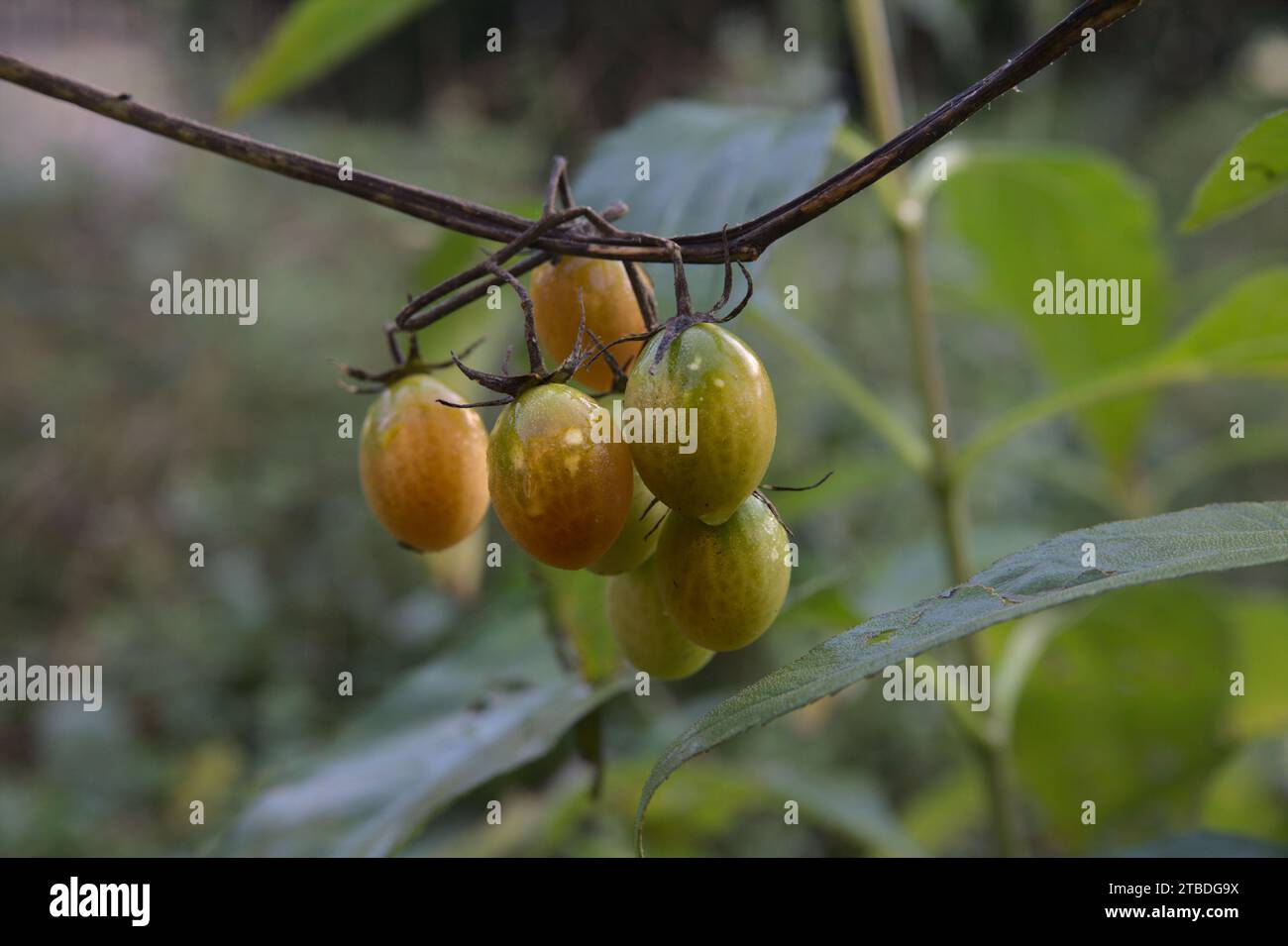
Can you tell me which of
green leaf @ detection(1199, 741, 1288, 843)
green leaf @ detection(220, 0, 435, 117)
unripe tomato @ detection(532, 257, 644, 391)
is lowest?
green leaf @ detection(1199, 741, 1288, 843)

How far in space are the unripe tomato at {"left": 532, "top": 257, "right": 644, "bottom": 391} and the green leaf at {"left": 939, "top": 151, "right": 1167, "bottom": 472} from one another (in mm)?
519

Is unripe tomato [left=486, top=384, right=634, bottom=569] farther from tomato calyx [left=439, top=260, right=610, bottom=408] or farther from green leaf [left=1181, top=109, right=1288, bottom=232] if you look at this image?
green leaf [left=1181, top=109, right=1288, bottom=232]

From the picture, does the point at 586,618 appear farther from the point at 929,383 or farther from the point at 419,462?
the point at 929,383

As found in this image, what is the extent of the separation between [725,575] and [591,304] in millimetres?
121

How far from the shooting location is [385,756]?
654 mm

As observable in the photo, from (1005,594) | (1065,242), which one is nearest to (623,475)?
(1005,594)

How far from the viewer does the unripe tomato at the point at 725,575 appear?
0.37m

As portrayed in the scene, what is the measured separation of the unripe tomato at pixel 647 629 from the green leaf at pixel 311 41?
540 millimetres

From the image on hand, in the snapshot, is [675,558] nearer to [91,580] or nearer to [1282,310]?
[1282,310]

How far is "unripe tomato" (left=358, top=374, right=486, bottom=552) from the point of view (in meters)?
0.43

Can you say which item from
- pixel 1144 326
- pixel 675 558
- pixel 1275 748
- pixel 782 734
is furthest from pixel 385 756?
pixel 1275 748

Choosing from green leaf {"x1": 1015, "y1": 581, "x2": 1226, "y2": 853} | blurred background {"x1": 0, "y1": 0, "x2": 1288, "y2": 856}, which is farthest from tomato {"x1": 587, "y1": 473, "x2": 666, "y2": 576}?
green leaf {"x1": 1015, "y1": 581, "x2": 1226, "y2": 853}

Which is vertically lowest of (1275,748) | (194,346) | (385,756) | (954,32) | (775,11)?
(1275,748)

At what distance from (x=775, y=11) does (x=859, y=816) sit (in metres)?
2.36
